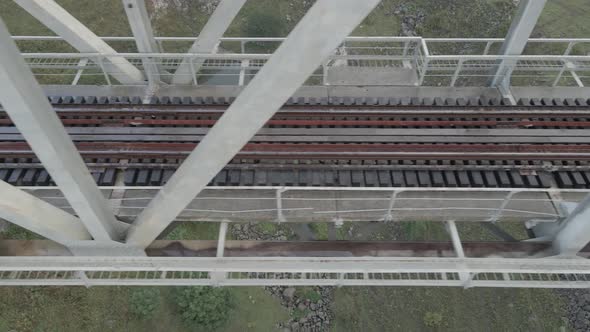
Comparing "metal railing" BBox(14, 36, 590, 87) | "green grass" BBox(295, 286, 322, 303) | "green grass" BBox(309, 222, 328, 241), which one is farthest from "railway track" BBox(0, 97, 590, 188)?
"green grass" BBox(295, 286, 322, 303)

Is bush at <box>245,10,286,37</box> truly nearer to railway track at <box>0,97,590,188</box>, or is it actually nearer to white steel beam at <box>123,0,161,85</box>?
white steel beam at <box>123,0,161,85</box>

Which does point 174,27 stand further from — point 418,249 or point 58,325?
point 418,249

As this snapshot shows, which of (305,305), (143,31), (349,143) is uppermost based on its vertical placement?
(143,31)

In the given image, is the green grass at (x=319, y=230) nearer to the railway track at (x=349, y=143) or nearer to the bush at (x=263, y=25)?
the railway track at (x=349, y=143)

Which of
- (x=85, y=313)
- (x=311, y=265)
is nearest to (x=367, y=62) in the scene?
(x=311, y=265)

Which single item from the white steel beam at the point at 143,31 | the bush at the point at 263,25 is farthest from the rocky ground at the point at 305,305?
the bush at the point at 263,25

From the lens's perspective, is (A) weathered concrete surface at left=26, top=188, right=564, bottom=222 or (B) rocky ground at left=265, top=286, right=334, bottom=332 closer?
(A) weathered concrete surface at left=26, top=188, right=564, bottom=222

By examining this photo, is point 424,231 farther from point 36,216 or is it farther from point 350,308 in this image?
point 36,216

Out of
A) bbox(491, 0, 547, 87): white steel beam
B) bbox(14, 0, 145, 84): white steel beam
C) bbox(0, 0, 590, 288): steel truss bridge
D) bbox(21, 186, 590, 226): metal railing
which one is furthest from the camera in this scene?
bbox(491, 0, 547, 87): white steel beam
